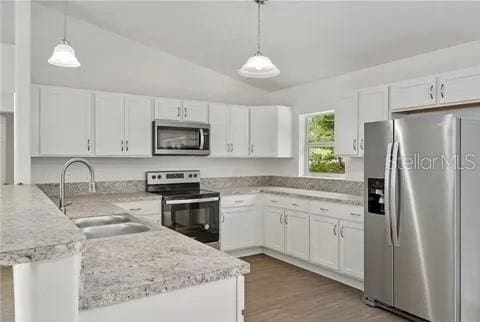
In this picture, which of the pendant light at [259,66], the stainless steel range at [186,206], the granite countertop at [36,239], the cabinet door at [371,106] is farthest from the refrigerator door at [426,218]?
the granite countertop at [36,239]

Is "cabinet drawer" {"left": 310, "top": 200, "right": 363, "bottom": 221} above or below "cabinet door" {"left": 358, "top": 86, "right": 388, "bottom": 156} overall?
below

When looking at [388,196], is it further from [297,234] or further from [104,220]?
[104,220]

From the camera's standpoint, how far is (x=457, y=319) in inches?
102

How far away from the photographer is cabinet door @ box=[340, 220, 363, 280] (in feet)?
11.4

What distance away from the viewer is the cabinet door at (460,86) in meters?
2.84

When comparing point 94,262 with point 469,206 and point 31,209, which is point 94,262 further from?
point 469,206

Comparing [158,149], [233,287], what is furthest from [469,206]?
[158,149]

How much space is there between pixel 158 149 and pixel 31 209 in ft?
9.64

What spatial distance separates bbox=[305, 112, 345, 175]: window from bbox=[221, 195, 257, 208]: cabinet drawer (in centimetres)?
94

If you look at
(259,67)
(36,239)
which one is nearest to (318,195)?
(259,67)

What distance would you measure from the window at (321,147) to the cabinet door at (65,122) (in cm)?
292

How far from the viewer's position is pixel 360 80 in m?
4.18

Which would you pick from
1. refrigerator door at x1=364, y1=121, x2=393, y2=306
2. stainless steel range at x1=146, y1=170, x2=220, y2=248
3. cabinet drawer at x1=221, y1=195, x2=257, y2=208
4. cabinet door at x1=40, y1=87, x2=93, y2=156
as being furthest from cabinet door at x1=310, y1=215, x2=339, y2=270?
cabinet door at x1=40, y1=87, x2=93, y2=156

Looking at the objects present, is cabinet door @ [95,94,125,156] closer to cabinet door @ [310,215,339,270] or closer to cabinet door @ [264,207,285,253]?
cabinet door @ [264,207,285,253]
